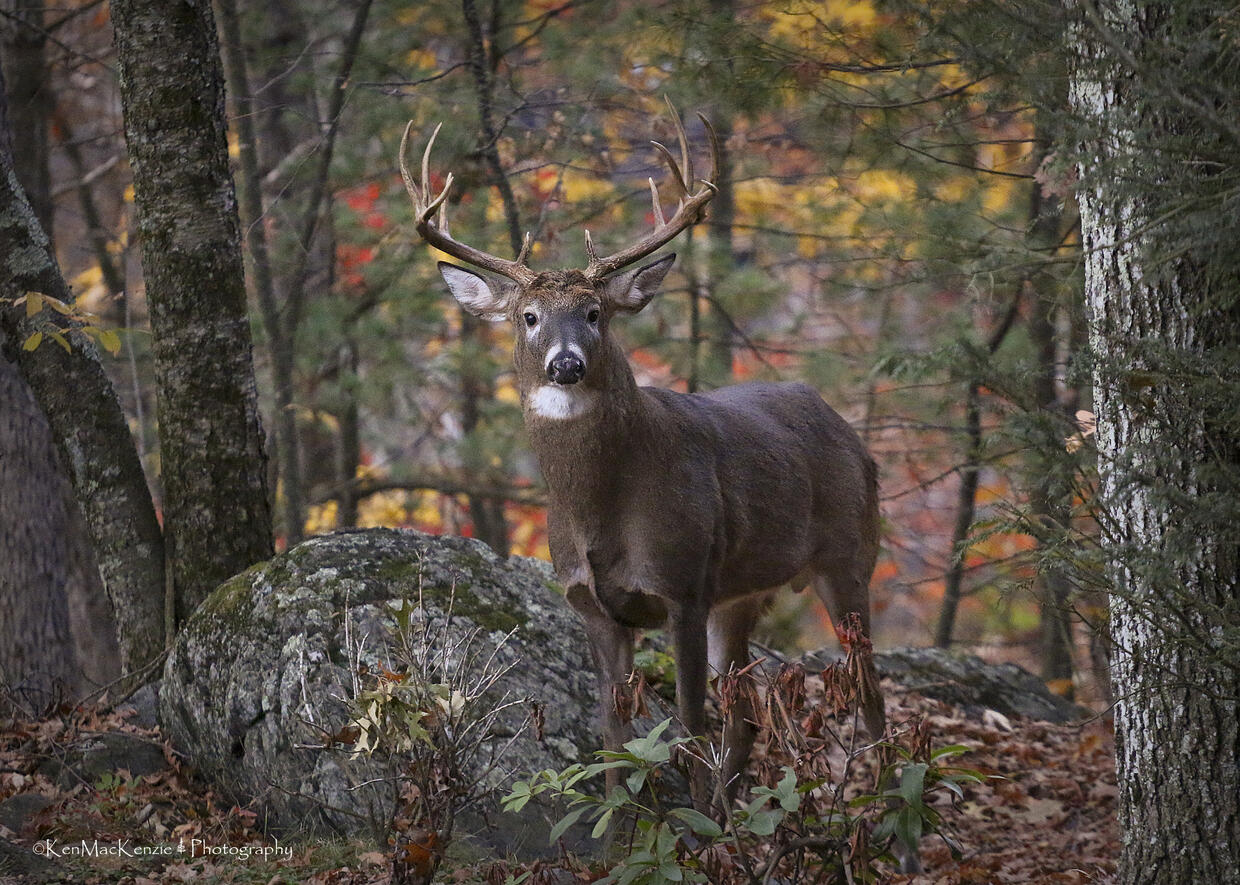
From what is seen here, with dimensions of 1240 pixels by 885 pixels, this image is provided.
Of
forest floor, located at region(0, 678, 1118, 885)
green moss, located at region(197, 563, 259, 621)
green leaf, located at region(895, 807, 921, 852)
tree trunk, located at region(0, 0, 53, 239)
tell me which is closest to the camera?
green leaf, located at region(895, 807, 921, 852)

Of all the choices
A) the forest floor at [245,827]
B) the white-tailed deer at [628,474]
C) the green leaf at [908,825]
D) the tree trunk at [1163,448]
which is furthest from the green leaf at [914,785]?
the white-tailed deer at [628,474]

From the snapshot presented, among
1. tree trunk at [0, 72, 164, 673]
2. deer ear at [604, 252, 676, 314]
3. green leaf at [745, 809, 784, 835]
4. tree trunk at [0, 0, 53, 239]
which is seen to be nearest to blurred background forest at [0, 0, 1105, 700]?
tree trunk at [0, 0, 53, 239]

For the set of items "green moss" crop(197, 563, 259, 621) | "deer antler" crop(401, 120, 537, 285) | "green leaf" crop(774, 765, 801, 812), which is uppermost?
"deer antler" crop(401, 120, 537, 285)

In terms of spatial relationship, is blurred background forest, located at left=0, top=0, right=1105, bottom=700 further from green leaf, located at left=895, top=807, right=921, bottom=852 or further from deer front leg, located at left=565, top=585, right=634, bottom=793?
green leaf, located at left=895, top=807, right=921, bottom=852

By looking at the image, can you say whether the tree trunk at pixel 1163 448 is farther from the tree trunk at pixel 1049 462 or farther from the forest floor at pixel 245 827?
the forest floor at pixel 245 827

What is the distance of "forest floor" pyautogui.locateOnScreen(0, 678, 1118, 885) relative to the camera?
4680 mm

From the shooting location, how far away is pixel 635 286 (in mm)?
5602

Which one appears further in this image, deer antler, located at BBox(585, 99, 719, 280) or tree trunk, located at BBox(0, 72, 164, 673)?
tree trunk, located at BBox(0, 72, 164, 673)

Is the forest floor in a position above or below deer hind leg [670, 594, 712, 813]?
below

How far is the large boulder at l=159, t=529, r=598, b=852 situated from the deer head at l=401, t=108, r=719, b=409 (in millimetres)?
1137

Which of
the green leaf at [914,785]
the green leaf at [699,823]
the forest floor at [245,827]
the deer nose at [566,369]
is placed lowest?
the forest floor at [245,827]

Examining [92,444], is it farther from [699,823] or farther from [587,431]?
[699,823]

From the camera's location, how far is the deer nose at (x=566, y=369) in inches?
195

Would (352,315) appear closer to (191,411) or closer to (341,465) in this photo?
(341,465)
